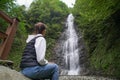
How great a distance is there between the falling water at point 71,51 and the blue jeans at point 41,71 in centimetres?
1521

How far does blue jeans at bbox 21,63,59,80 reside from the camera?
3.85 m

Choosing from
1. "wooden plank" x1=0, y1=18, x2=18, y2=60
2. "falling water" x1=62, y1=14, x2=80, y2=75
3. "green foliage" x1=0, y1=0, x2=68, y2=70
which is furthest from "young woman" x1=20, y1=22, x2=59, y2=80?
"green foliage" x1=0, y1=0, x2=68, y2=70

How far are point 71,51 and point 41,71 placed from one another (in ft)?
59.6

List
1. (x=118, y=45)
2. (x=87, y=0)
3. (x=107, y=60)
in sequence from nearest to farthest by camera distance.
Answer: (x=87, y=0) → (x=118, y=45) → (x=107, y=60)

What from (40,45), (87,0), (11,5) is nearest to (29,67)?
(40,45)

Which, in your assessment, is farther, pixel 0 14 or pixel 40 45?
pixel 0 14

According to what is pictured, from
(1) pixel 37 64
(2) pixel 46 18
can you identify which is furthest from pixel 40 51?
(2) pixel 46 18

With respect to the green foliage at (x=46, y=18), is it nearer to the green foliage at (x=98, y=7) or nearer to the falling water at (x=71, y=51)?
the falling water at (x=71, y=51)

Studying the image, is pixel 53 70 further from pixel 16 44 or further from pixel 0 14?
pixel 16 44

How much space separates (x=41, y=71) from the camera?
3.87m

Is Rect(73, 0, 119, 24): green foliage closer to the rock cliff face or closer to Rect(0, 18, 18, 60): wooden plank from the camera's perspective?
Rect(0, 18, 18, 60): wooden plank

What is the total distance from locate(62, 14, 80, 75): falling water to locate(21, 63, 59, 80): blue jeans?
599 inches

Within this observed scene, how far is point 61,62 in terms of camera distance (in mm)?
20734

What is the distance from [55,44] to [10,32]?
19024 mm
